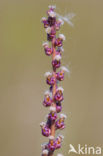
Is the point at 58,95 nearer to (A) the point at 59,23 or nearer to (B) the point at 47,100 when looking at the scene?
(B) the point at 47,100

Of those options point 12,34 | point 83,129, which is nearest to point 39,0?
point 12,34

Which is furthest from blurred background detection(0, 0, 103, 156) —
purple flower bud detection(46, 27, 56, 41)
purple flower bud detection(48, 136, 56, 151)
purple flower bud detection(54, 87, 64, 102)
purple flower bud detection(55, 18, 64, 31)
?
purple flower bud detection(48, 136, 56, 151)

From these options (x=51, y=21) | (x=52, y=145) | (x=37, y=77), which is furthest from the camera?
(x=37, y=77)

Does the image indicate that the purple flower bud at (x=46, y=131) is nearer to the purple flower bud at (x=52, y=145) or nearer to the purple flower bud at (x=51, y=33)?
the purple flower bud at (x=52, y=145)

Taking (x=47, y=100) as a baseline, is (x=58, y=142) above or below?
below

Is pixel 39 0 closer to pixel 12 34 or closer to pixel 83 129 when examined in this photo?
pixel 12 34

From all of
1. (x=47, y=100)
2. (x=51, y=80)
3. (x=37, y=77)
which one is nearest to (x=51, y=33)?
(x=51, y=80)

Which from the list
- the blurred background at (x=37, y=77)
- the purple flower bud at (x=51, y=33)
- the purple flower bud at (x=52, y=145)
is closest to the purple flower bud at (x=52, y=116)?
the purple flower bud at (x=52, y=145)

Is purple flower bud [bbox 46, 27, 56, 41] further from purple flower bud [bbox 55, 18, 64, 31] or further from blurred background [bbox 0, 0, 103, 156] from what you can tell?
blurred background [bbox 0, 0, 103, 156]

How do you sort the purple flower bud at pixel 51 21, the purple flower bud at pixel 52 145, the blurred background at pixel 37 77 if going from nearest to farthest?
the purple flower bud at pixel 52 145 < the purple flower bud at pixel 51 21 < the blurred background at pixel 37 77

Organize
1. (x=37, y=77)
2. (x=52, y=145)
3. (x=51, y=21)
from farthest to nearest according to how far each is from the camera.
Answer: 1. (x=37, y=77)
2. (x=51, y=21)
3. (x=52, y=145)
